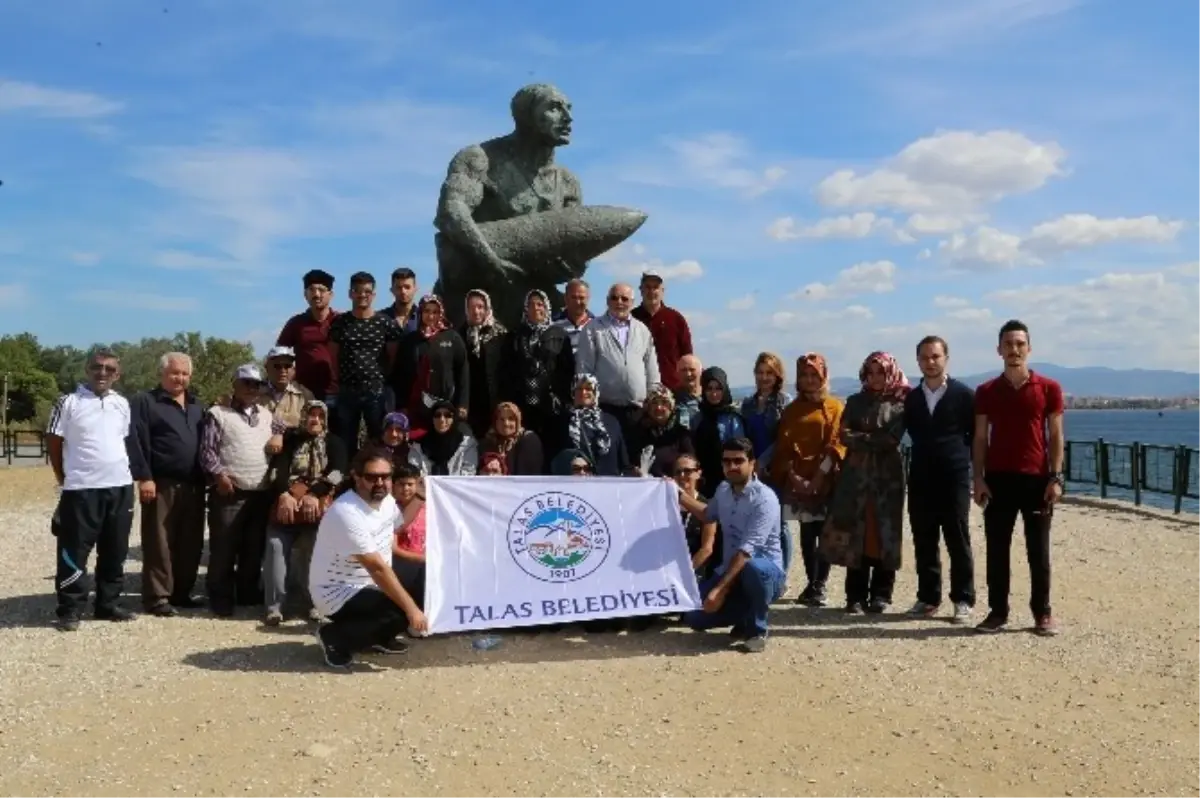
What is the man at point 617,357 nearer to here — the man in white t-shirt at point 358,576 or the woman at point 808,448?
the woman at point 808,448

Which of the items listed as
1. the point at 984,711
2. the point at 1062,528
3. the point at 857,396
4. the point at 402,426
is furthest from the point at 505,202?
the point at 1062,528

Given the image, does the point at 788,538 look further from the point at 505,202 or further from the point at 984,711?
the point at 505,202

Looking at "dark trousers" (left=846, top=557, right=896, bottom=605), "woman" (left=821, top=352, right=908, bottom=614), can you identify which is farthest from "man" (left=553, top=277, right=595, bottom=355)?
"dark trousers" (left=846, top=557, right=896, bottom=605)

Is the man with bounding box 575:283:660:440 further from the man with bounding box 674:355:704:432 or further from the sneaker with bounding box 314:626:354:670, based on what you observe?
the sneaker with bounding box 314:626:354:670

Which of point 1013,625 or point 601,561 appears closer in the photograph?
point 601,561

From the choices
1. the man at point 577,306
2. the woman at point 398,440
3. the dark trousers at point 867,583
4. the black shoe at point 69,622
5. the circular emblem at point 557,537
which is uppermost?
the man at point 577,306

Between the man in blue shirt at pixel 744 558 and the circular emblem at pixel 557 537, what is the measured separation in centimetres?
67

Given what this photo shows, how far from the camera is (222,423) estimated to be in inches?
265

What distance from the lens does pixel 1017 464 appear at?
243 inches

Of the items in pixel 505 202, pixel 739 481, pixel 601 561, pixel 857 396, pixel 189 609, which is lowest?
pixel 189 609

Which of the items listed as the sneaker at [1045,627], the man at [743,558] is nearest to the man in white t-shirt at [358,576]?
the man at [743,558]

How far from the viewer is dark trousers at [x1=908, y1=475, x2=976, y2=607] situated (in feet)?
21.2

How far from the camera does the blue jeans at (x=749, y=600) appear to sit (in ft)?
18.6

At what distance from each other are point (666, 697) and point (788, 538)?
227 centimetres
